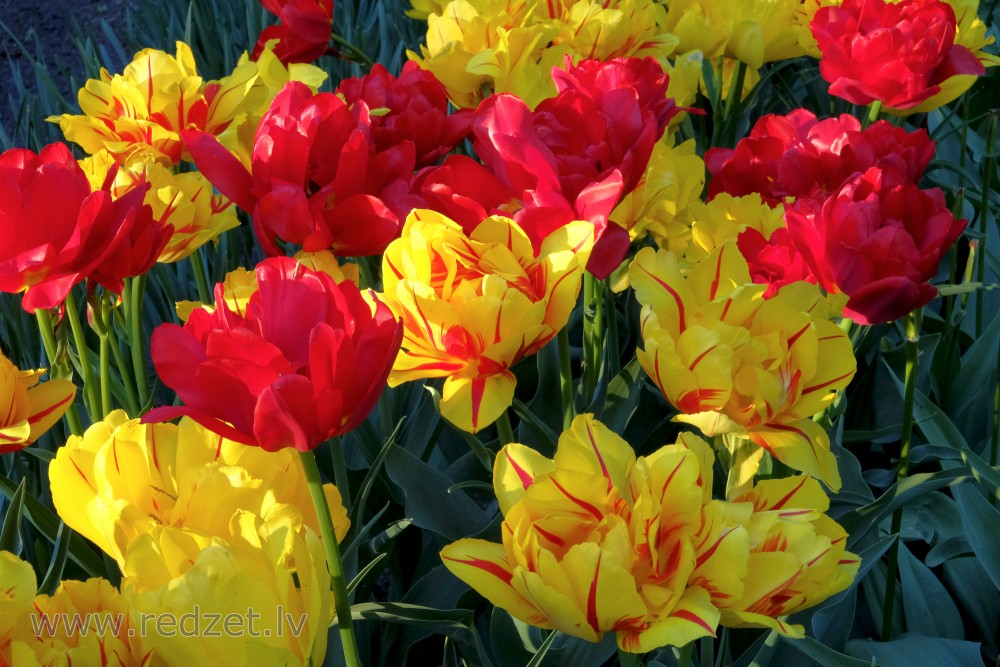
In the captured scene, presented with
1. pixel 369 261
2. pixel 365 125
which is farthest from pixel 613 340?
pixel 365 125

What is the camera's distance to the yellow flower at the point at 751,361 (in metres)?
0.64

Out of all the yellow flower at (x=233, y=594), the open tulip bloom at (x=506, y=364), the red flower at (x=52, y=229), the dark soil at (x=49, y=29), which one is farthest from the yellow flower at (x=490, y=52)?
the dark soil at (x=49, y=29)

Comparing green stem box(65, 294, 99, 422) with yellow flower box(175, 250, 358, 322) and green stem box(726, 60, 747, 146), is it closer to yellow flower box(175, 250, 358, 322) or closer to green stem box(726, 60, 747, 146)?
yellow flower box(175, 250, 358, 322)

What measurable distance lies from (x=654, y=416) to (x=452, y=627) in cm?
46

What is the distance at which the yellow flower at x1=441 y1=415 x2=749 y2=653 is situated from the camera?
0.50 m

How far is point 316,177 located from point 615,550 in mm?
443

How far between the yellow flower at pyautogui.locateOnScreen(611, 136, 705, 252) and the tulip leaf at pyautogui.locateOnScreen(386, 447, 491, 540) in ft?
1.00

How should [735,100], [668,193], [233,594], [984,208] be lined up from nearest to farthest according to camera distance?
[233,594]
[668,193]
[984,208]
[735,100]

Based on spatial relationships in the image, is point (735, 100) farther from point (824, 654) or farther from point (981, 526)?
point (824, 654)

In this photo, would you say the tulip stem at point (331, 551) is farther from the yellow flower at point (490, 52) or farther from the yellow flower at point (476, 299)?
the yellow flower at point (490, 52)

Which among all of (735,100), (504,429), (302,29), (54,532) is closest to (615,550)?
(504,429)

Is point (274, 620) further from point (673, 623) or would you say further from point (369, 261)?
point (369, 261)

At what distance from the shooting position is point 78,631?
506 mm

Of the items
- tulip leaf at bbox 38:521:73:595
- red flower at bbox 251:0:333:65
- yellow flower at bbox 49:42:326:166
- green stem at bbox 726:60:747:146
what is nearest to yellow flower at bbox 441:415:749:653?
tulip leaf at bbox 38:521:73:595
